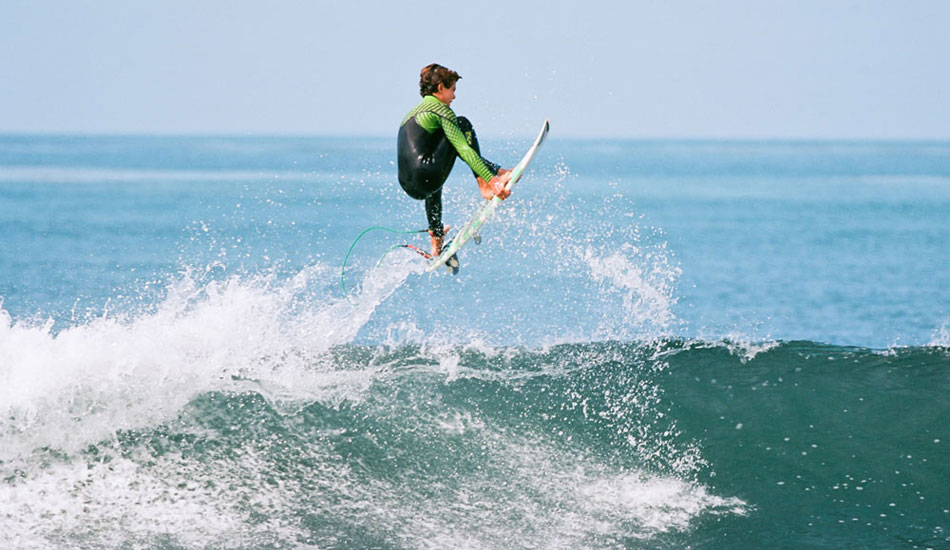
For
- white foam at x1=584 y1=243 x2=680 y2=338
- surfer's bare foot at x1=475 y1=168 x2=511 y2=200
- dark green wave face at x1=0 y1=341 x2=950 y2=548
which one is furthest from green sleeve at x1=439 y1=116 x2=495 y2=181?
white foam at x1=584 y1=243 x2=680 y2=338

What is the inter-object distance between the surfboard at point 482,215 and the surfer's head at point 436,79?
65 centimetres

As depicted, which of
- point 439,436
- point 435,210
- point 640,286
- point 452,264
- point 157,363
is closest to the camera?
point 439,436

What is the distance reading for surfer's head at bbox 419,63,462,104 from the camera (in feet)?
21.1

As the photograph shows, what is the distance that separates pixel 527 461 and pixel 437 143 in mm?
2143

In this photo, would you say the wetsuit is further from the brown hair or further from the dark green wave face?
the dark green wave face

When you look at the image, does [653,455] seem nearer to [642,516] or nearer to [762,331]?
[642,516]

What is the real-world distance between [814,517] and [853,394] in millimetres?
1702

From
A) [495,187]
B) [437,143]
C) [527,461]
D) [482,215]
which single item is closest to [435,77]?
[437,143]

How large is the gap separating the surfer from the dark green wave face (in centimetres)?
157

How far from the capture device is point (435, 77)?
253 inches

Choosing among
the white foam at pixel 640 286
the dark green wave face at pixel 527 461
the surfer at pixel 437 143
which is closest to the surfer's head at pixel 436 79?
the surfer at pixel 437 143

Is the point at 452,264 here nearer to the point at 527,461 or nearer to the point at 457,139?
the point at 457,139

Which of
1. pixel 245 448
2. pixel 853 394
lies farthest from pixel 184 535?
pixel 853 394

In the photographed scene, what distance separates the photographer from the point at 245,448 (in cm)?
630
